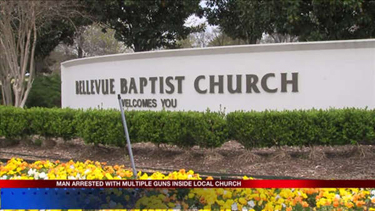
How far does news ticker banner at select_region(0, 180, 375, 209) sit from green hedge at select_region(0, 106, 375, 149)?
459cm

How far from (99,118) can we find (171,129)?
71.7 inches

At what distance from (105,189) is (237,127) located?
15.9 feet

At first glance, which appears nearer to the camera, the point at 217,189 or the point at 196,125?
the point at 217,189

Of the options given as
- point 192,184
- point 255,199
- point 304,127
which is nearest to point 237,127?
point 304,127

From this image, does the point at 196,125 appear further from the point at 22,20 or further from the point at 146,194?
the point at 22,20

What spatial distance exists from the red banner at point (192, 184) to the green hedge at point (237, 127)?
4621 mm

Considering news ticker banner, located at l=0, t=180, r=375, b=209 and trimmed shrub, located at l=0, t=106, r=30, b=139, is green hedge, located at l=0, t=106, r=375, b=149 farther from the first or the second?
news ticker banner, located at l=0, t=180, r=375, b=209

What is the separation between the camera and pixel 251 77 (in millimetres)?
9273

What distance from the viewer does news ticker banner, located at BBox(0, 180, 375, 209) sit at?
319 centimetres

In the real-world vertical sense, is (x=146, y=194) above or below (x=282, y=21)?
below

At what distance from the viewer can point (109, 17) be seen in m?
19.1

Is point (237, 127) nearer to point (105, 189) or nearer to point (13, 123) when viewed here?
point (105, 189)

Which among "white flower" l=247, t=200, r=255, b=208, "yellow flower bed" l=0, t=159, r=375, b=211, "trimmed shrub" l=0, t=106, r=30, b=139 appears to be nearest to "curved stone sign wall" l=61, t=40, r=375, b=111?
→ "trimmed shrub" l=0, t=106, r=30, b=139

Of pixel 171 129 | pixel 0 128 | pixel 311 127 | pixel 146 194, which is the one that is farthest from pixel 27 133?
pixel 146 194
